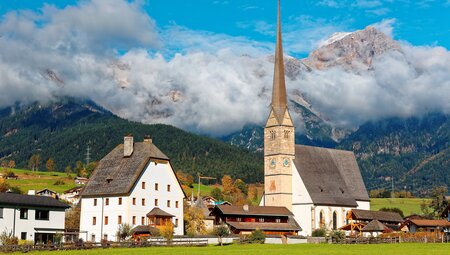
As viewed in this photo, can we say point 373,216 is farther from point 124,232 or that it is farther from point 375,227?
point 124,232

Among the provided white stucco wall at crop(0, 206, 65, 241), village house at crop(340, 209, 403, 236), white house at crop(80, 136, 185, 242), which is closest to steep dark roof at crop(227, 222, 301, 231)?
village house at crop(340, 209, 403, 236)

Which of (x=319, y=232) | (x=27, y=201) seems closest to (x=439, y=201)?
(x=319, y=232)

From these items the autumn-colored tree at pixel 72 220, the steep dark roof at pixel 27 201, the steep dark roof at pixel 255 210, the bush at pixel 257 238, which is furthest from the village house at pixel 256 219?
the steep dark roof at pixel 27 201

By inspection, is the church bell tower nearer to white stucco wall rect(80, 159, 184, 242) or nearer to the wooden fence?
white stucco wall rect(80, 159, 184, 242)

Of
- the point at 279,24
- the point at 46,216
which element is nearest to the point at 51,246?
the point at 46,216

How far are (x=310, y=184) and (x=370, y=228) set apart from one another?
16572mm

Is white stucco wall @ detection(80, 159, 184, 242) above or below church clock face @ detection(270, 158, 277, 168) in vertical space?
below

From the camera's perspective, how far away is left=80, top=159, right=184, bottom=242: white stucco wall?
9812 cm

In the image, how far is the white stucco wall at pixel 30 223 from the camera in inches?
3371

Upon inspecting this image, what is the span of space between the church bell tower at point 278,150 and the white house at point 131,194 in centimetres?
3105

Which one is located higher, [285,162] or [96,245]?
[285,162]

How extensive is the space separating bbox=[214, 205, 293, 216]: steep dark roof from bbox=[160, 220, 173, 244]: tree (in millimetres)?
19356

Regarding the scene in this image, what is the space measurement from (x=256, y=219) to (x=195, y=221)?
1295cm

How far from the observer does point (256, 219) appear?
120m
